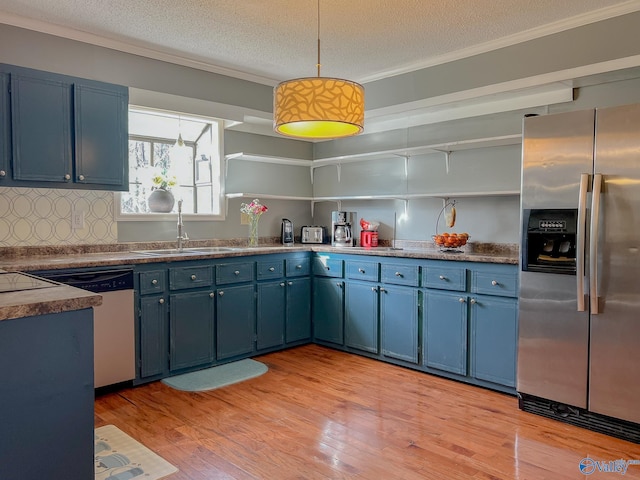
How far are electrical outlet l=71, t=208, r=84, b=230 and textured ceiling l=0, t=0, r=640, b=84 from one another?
1247 millimetres

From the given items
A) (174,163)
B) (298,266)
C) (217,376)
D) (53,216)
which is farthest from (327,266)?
(53,216)

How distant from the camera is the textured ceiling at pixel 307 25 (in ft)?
9.49

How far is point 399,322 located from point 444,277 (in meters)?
0.56

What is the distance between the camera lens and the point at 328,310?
171 inches

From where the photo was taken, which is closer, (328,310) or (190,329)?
(190,329)

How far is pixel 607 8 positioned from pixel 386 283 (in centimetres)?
235

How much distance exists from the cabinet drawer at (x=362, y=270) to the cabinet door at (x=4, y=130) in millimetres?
2592

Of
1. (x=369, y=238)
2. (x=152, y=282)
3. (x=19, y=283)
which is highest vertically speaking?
(x=369, y=238)

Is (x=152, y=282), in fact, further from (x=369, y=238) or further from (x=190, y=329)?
(x=369, y=238)

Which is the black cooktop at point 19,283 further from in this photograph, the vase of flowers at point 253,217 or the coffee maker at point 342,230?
the coffee maker at point 342,230

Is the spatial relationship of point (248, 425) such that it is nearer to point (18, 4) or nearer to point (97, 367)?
point (97, 367)

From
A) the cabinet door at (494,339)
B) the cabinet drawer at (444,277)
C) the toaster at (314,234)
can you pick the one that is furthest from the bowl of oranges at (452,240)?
the toaster at (314,234)

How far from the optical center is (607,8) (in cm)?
291

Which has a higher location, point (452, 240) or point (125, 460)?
point (452, 240)
